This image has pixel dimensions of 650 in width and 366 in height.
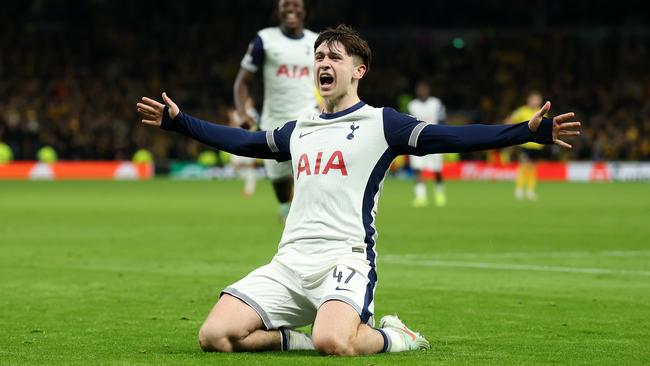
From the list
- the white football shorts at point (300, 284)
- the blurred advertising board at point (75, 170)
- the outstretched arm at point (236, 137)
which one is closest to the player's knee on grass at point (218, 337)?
the white football shorts at point (300, 284)

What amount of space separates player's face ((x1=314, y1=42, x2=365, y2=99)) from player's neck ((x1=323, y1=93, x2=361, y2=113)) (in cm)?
4

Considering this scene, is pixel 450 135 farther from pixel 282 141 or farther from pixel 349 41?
pixel 282 141

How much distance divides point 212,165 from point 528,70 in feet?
43.7

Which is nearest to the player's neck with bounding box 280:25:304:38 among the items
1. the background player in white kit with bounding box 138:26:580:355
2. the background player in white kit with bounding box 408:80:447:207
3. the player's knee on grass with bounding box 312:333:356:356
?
the background player in white kit with bounding box 138:26:580:355

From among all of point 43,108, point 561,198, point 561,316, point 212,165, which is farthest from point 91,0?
point 561,316

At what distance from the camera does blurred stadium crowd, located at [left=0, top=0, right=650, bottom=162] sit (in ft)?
145

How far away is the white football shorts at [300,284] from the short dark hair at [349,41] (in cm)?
114

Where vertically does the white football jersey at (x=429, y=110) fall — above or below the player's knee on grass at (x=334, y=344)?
above

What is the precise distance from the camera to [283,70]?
15.2 meters

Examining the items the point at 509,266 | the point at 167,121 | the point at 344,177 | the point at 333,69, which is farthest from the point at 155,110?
the point at 509,266

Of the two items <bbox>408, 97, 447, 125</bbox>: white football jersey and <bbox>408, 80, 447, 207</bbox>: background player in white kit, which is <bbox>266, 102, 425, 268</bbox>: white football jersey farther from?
<bbox>408, 97, 447, 125</bbox>: white football jersey

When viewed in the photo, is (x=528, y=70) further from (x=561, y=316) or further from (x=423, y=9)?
(x=561, y=316)

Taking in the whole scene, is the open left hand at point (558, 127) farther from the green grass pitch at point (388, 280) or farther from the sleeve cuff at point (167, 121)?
the sleeve cuff at point (167, 121)

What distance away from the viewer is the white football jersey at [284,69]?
1504 centimetres
